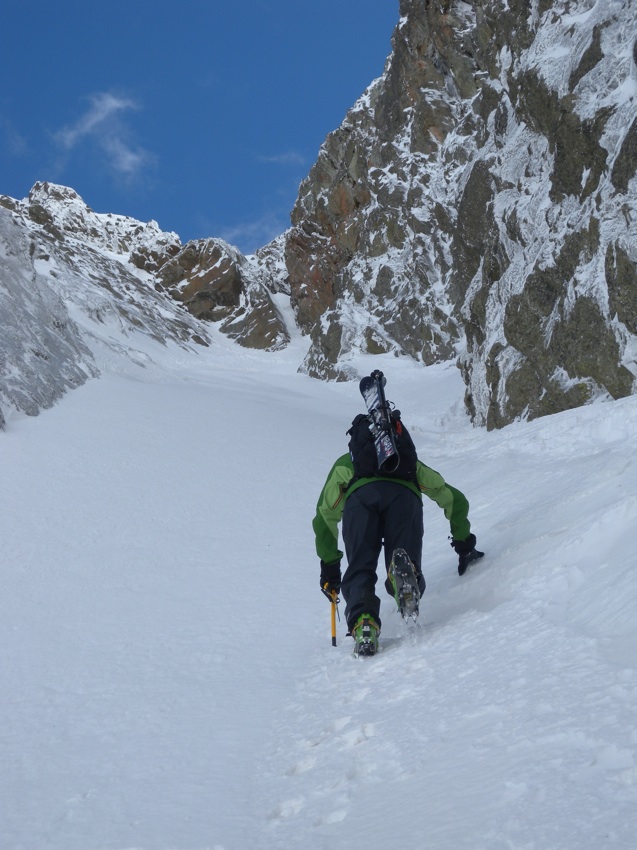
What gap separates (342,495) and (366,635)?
91 centimetres

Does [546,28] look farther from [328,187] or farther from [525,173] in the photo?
[328,187]

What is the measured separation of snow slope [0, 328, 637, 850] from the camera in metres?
2.43

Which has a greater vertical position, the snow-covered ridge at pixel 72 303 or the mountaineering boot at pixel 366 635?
the snow-covered ridge at pixel 72 303

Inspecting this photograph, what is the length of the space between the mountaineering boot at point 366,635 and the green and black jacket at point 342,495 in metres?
0.66

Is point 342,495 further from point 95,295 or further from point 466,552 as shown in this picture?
point 95,295

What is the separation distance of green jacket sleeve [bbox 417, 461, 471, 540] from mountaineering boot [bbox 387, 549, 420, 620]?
2.08 ft

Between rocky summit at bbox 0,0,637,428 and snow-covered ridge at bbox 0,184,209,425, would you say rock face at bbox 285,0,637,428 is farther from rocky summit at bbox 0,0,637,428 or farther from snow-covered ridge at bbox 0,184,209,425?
snow-covered ridge at bbox 0,184,209,425

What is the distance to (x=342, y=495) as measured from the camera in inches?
193

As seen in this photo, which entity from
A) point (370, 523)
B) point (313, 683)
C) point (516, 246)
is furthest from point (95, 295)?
point (313, 683)

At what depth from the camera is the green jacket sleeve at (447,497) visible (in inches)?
193

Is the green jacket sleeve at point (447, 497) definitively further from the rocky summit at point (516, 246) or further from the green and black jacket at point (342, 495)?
the rocky summit at point (516, 246)

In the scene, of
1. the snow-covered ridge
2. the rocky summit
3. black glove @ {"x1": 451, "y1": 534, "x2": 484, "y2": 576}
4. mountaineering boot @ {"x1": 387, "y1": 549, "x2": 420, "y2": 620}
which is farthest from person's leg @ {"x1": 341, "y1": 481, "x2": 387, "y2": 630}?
the snow-covered ridge

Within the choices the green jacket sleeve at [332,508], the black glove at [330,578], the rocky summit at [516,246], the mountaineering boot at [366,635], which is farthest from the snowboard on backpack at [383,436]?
the rocky summit at [516,246]

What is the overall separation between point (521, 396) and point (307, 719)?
13339mm
